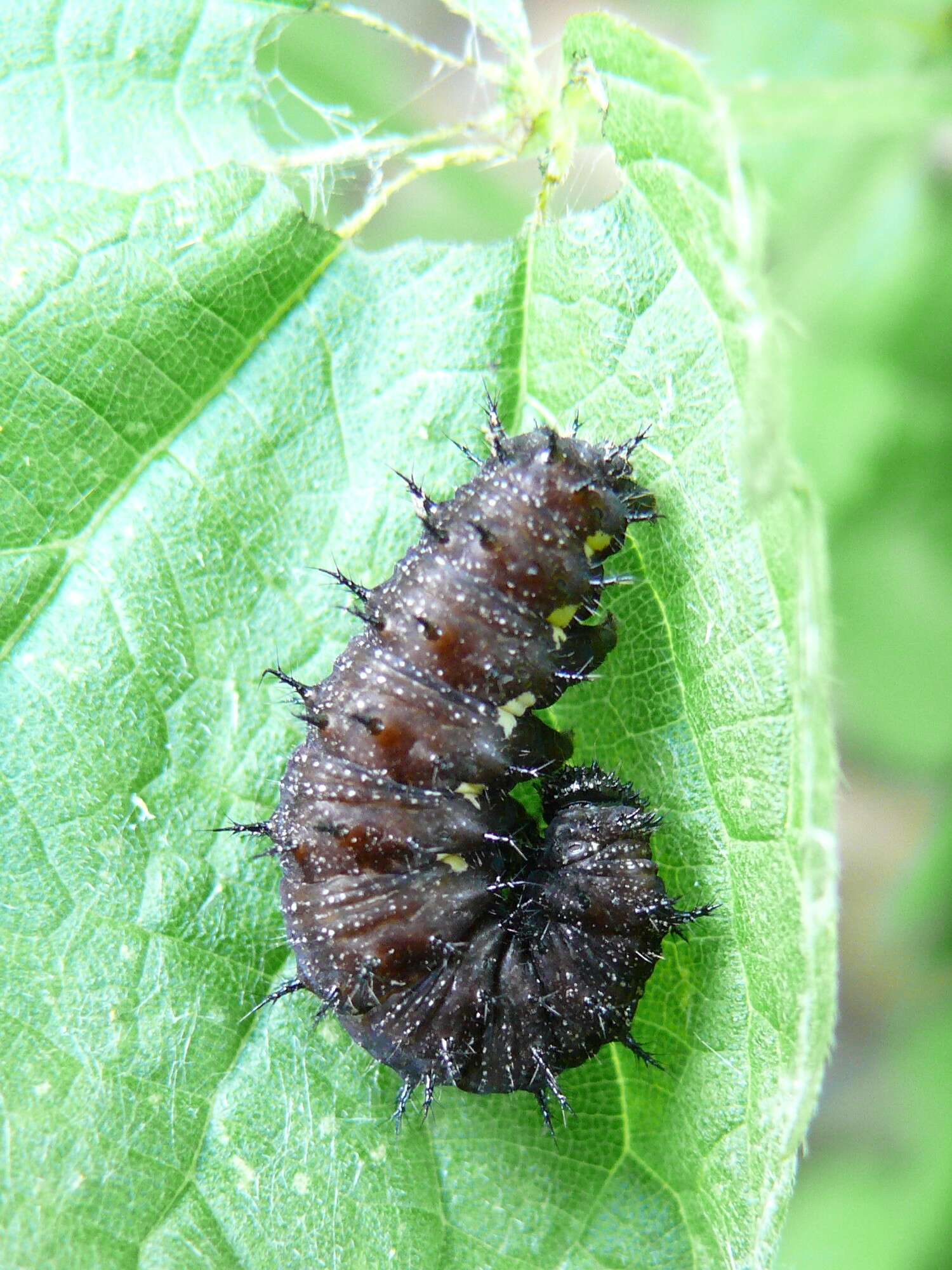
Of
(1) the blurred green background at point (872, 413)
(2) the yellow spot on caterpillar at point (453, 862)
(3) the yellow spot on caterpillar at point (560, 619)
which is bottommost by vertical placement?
(2) the yellow spot on caterpillar at point (453, 862)

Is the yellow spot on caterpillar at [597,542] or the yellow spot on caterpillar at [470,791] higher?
the yellow spot on caterpillar at [597,542]

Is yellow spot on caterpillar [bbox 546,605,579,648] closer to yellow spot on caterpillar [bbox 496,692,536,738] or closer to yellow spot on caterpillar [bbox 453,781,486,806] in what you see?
yellow spot on caterpillar [bbox 496,692,536,738]

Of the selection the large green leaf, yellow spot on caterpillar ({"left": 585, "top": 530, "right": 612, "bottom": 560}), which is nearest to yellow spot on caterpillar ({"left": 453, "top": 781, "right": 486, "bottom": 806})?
the large green leaf

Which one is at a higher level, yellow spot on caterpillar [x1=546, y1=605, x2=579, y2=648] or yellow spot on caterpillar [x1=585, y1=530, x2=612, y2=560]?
yellow spot on caterpillar [x1=585, y1=530, x2=612, y2=560]

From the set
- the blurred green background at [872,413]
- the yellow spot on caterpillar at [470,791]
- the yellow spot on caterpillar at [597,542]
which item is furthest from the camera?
the blurred green background at [872,413]

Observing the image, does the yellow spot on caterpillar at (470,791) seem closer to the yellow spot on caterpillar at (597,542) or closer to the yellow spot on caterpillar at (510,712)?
the yellow spot on caterpillar at (510,712)

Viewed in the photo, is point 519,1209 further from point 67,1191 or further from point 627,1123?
point 67,1191

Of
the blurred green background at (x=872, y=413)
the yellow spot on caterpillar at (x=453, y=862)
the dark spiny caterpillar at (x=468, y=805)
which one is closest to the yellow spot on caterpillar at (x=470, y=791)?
the dark spiny caterpillar at (x=468, y=805)

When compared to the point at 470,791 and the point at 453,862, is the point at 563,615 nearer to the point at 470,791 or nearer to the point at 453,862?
the point at 470,791
